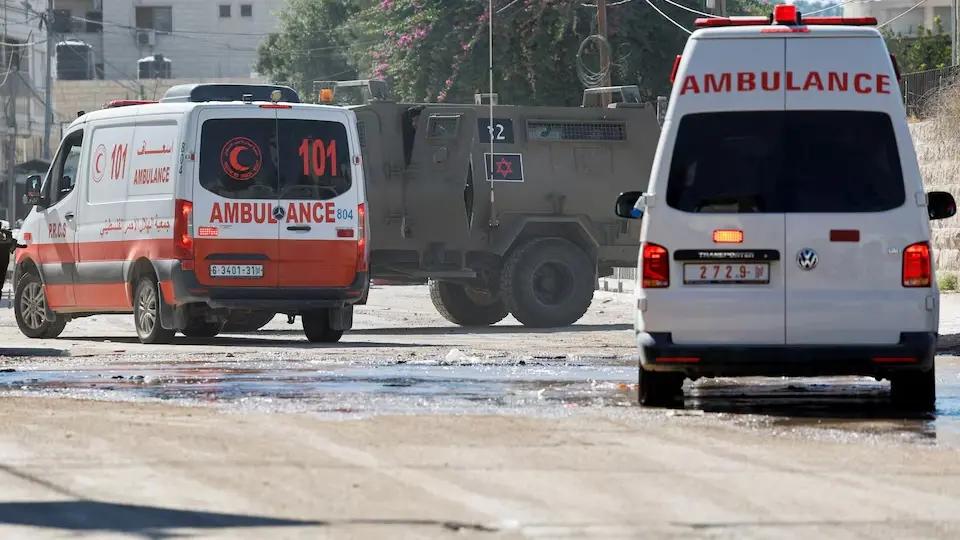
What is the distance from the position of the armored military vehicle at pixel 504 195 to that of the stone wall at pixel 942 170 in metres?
8.56

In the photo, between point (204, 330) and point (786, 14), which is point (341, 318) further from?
point (786, 14)

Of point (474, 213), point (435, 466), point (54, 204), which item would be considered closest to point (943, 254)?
point (474, 213)

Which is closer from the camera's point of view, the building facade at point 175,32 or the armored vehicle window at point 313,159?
the armored vehicle window at point 313,159

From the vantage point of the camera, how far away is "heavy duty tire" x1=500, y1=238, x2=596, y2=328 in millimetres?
23891

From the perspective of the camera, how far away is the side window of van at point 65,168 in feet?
66.9

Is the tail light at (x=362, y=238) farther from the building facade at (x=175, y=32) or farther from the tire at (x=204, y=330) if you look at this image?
the building facade at (x=175, y=32)

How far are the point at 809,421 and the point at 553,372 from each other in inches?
147

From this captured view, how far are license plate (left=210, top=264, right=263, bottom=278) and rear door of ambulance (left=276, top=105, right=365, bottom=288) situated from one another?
20cm

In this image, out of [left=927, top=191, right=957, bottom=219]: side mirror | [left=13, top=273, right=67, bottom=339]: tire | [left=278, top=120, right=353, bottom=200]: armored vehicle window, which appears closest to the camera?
[left=927, top=191, right=957, bottom=219]: side mirror

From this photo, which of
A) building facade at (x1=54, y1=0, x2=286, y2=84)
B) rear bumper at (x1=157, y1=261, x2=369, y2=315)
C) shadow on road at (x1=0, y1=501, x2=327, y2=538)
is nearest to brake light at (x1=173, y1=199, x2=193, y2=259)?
rear bumper at (x1=157, y1=261, x2=369, y2=315)

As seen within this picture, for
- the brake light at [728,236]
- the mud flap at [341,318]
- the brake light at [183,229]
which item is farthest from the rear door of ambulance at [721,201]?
the mud flap at [341,318]

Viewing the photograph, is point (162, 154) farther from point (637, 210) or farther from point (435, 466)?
point (435, 466)

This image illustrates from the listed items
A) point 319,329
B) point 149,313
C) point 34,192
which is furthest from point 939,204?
point 34,192

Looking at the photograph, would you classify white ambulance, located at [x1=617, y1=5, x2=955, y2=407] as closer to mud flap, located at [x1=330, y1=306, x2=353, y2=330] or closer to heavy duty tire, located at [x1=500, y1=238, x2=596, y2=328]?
mud flap, located at [x1=330, y1=306, x2=353, y2=330]
